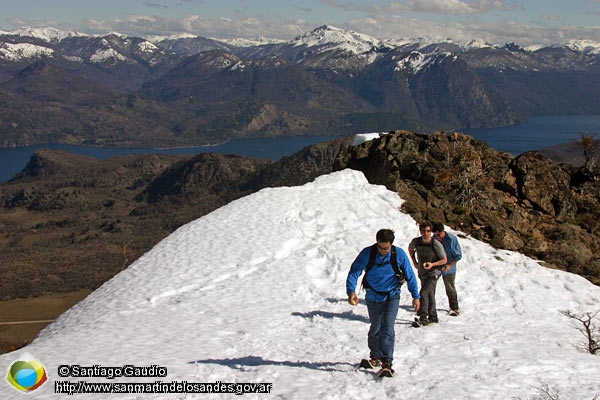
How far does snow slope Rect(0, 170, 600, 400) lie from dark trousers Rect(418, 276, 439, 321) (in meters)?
0.46

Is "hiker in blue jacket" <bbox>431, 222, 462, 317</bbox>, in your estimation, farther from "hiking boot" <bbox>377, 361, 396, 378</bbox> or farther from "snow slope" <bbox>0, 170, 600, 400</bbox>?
"hiking boot" <bbox>377, 361, 396, 378</bbox>

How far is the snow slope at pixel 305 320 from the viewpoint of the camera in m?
10.7

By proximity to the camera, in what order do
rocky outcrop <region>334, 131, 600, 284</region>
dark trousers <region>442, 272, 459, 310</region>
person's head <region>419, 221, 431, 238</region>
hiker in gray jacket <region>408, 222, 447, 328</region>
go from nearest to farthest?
person's head <region>419, 221, 431, 238</region> → hiker in gray jacket <region>408, 222, 447, 328</region> → dark trousers <region>442, 272, 459, 310</region> → rocky outcrop <region>334, 131, 600, 284</region>

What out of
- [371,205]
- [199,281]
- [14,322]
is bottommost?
[14,322]

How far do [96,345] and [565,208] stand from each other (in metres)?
26.1

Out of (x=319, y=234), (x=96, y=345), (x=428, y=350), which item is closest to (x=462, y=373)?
(x=428, y=350)

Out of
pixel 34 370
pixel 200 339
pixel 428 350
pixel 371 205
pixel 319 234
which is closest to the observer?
pixel 34 370

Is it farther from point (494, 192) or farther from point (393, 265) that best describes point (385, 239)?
point (494, 192)

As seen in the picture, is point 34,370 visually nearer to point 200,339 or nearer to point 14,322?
point 200,339

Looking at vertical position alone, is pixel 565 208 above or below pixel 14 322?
above

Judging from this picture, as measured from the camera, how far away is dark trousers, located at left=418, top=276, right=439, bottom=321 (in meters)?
14.3

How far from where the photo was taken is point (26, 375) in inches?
453

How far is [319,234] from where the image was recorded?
23.0 metres

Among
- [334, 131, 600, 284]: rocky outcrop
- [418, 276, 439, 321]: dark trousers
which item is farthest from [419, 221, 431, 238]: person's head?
[334, 131, 600, 284]: rocky outcrop
